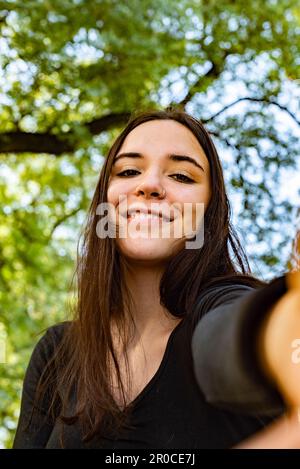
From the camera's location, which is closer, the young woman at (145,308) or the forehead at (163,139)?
the young woman at (145,308)

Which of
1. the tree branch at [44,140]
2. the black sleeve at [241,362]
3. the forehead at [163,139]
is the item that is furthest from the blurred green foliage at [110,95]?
the black sleeve at [241,362]

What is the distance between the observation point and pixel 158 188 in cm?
182

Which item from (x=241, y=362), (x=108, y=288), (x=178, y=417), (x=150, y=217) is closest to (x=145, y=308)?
(x=108, y=288)

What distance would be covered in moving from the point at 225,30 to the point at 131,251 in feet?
12.7

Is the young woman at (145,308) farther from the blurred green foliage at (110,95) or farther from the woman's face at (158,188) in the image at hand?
the blurred green foliage at (110,95)

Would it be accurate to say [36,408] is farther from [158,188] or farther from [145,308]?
[158,188]

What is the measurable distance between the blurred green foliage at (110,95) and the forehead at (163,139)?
171 centimetres

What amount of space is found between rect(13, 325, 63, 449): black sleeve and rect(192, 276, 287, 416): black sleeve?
106 centimetres

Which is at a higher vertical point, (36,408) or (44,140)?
(44,140)

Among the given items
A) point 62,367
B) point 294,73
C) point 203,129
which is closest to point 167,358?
point 62,367

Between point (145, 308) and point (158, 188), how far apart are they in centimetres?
33

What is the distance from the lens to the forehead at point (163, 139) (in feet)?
6.30

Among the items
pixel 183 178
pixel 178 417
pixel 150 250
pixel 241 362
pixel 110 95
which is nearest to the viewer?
pixel 241 362
